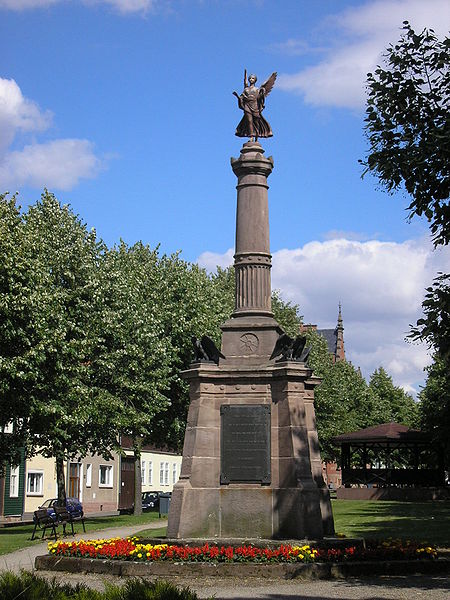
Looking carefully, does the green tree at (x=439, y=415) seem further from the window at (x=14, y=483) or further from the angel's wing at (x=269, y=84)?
the window at (x=14, y=483)

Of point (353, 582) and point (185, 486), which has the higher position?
point (185, 486)

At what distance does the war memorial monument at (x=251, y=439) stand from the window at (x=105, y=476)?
4356 centimetres

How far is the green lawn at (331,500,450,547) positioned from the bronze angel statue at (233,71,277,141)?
34.4 ft

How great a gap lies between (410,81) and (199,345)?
278 inches

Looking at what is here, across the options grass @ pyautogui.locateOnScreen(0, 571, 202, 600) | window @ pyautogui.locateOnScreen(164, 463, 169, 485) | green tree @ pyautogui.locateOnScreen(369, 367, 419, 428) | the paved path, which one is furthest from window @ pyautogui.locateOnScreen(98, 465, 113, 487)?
grass @ pyautogui.locateOnScreen(0, 571, 202, 600)

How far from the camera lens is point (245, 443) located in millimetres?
18438

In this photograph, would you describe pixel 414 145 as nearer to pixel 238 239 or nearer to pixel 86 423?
pixel 238 239

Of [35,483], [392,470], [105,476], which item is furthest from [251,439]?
[105,476]

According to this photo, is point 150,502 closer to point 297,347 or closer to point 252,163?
point 252,163

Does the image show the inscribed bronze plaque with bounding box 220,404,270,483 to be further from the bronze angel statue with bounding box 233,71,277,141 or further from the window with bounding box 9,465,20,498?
the window with bounding box 9,465,20,498

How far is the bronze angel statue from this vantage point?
2130cm

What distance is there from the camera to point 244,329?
1950 centimetres

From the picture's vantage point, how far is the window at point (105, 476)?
6117 centimetres

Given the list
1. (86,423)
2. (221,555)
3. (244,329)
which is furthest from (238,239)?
(86,423)
